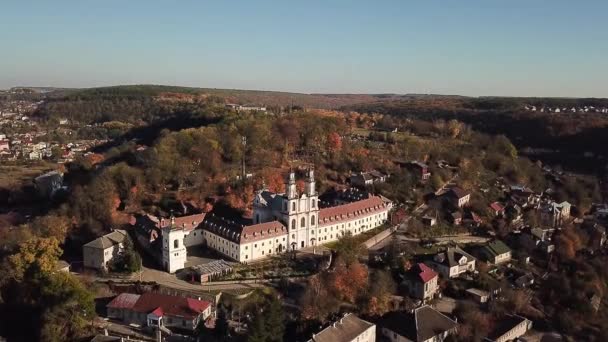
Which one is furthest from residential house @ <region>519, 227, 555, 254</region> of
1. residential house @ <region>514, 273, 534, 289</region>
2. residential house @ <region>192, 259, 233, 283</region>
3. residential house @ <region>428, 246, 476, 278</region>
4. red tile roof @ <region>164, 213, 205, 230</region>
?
red tile roof @ <region>164, 213, 205, 230</region>

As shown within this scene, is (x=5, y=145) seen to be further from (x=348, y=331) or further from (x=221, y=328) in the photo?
(x=348, y=331)

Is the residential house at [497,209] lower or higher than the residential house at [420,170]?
lower

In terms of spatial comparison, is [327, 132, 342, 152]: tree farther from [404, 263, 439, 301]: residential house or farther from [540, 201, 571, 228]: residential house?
[404, 263, 439, 301]: residential house

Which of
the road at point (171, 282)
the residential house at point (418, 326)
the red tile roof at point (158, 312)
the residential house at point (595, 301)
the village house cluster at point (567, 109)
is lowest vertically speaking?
the residential house at point (595, 301)

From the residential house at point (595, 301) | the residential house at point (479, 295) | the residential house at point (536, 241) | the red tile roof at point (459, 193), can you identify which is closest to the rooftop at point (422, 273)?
the residential house at point (479, 295)

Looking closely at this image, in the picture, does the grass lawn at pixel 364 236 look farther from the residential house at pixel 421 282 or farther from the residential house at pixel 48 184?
the residential house at pixel 48 184

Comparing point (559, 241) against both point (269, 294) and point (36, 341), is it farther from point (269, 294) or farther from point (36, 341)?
point (36, 341)

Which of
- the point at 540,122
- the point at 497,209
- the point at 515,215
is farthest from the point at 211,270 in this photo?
the point at 540,122

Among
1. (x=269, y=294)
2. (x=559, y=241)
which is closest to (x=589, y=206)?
(x=559, y=241)
